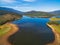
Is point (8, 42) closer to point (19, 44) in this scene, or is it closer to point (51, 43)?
point (19, 44)

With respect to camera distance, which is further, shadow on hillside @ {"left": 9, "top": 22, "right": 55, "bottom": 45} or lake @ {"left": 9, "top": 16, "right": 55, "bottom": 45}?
lake @ {"left": 9, "top": 16, "right": 55, "bottom": 45}

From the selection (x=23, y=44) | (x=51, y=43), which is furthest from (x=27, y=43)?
(x=51, y=43)

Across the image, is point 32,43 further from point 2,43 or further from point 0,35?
point 0,35

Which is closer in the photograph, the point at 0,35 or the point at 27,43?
the point at 27,43

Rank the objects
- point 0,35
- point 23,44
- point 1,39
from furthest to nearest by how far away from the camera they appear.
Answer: point 0,35
point 1,39
point 23,44

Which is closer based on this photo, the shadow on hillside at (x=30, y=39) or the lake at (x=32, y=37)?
the shadow on hillside at (x=30, y=39)

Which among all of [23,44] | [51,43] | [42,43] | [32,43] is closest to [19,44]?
[23,44]

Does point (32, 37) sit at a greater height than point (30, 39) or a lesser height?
lesser

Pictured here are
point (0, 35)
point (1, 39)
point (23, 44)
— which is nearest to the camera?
point (23, 44)

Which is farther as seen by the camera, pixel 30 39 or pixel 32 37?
pixel 32 37
